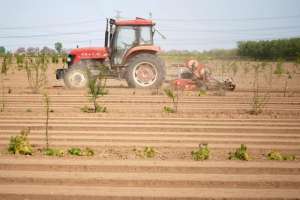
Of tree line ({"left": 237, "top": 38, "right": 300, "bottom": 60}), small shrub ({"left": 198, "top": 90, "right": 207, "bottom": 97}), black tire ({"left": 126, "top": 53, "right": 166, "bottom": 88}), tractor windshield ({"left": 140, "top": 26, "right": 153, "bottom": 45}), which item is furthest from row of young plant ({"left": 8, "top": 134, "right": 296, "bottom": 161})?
tree line ({"left": 237, "top": 38, "right": 300, "bottom": 60})

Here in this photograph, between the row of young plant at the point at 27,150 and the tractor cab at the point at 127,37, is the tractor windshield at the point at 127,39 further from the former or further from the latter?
the row of young plant at the point at 27,150

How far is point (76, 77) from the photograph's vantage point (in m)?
12.1

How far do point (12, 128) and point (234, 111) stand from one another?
419cm

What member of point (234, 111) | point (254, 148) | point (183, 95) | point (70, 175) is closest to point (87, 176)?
point (70, 175)

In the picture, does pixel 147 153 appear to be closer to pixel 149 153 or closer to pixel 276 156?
pixel 149 153

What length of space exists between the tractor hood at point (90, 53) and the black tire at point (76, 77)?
31cm

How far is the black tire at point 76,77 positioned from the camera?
471 inches

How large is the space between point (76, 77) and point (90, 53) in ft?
2.47

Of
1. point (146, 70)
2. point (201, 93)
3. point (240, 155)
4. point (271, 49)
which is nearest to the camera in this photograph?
point (240, 155)

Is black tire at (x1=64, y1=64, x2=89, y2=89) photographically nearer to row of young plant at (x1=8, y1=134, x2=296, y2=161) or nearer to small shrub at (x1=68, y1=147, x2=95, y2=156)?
row of young plant at (x1=8, y1=134, x2=296, y2=161)

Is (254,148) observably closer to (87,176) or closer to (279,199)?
(279,199)

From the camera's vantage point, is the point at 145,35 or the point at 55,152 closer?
the point at 55,152

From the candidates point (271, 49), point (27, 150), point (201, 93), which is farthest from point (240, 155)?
point (271, 49)

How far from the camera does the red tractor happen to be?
38.2 ft
